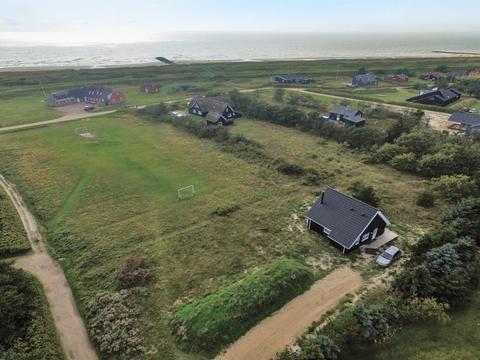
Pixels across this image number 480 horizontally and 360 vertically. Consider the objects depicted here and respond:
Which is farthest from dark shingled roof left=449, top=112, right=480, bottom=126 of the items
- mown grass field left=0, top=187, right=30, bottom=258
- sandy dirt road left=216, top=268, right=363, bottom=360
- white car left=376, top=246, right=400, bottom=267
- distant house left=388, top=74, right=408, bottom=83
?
mown grass field left=0, top=187, right=30, bottom=258

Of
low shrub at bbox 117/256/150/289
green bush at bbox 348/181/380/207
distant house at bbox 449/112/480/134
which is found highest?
distant house at bbox 449/112/480/134

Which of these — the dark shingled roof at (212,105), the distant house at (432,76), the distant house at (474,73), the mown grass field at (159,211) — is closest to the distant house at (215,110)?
the dark shingled roof at (212,105)

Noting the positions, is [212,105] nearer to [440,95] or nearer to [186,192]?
[186,192]

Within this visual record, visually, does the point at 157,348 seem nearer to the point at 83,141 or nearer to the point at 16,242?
the point at 16,242

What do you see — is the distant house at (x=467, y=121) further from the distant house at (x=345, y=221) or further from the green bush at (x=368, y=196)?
the distant house at (x=345, y=221)

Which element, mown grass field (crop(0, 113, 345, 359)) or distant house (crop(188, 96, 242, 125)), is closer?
mown grass field (crop(0, 113, 345, 359))

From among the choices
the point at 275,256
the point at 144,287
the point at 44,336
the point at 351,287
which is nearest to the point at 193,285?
the point at 144,287

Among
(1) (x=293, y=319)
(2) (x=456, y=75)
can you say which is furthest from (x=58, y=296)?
(2) (x=456, y=75)

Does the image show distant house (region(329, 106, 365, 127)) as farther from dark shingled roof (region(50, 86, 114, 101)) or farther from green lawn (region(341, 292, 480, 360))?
dark shingled roof (region(50, 86, 114, 101))
